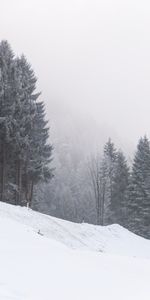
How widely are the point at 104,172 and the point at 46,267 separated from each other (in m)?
47.7

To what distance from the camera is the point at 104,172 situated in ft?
191

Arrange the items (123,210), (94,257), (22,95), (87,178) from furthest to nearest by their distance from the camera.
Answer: (87,178)
(123,210)
(22,95)
(94,257)

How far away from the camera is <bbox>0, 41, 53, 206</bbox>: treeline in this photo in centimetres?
3334

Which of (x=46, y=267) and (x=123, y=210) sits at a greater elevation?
(x=123, y=210)

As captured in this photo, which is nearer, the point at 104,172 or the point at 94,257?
the point at 94,257

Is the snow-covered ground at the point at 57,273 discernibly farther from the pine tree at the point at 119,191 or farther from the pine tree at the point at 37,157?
the pine tree at the point at 119,191

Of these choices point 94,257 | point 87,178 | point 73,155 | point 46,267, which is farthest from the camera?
point 73,155

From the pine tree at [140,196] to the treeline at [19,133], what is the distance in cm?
1582

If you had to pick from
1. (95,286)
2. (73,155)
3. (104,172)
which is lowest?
(95,286)

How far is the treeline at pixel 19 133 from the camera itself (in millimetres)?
33344

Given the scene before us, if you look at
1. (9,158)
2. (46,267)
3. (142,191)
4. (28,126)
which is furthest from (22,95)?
(46,267)

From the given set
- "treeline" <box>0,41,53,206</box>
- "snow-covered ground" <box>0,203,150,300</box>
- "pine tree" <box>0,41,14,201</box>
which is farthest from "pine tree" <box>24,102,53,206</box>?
"snow-covered ground" <box>0,203,150,300</box>

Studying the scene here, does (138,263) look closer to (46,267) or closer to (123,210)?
(46,267)

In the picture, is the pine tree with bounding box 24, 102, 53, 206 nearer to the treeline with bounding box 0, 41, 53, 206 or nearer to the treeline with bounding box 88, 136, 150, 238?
the treeline with bounding box 0, 41, 53, 206
